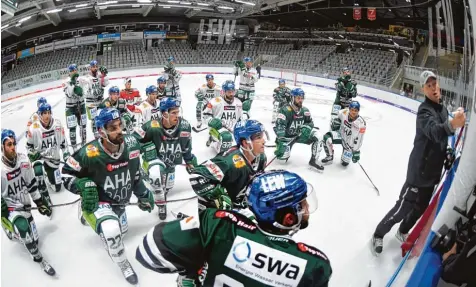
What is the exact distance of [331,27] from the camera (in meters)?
23.3

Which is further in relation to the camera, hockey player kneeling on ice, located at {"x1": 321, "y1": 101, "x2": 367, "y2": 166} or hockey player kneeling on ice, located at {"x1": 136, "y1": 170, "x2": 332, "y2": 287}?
hockey player kneeling on ice, located at {"x1": 321, "y1": 101, "x2": 367, "y2": 166}

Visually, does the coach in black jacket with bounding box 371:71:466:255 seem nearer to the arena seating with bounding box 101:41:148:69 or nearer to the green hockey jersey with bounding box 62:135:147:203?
the green hockey jersey with bounding box 62:135:147:203

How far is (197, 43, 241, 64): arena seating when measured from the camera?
79.1ft

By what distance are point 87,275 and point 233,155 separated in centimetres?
193

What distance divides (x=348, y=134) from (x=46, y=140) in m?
4.69

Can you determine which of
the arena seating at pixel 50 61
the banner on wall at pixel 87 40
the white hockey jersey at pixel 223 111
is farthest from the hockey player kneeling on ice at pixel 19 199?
the banner on wall at pixel 87 40

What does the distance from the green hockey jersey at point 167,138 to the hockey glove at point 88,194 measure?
1367 millimetres

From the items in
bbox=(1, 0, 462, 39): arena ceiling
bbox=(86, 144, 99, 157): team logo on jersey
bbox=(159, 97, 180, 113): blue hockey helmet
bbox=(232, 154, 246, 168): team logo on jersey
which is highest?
bbox=(1, 0, 462, 39): arena ceiling

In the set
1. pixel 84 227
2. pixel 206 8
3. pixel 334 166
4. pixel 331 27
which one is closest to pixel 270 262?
pixel 84 227

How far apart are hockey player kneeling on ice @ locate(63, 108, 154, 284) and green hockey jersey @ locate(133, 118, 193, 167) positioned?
Answer: 38.5 inches

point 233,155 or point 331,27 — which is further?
point 331,27

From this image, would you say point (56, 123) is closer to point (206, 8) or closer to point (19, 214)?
point (19, 214)

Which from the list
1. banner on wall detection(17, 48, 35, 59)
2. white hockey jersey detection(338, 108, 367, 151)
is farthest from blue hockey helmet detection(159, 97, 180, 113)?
banner on wall detection(17, 48, 35, 59)

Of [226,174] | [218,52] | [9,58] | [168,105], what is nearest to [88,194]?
[226,174]
